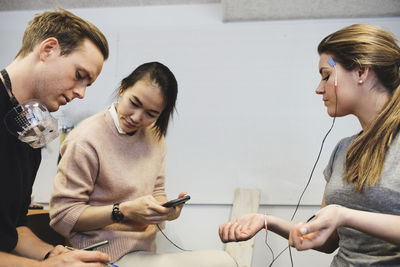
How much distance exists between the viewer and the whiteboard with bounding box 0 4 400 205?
7.01 feet

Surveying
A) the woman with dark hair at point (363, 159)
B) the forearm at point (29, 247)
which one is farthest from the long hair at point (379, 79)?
the forearm at point (29, 247)

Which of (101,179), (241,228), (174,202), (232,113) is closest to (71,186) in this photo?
(101,179)

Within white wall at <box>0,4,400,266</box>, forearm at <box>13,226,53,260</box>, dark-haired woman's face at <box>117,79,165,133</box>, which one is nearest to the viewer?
forearm at <box>13,226,53,260</box>

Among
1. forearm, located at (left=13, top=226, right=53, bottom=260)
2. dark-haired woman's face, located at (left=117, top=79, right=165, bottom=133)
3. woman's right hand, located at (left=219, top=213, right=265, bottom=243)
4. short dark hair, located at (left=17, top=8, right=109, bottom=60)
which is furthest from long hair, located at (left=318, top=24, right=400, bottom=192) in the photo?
forearm, located at (left=13, top=226, right=53, bottom=260)

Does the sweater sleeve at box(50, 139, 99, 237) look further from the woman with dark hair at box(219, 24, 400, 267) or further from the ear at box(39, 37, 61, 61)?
the woman with dark hair at box(219, 24, 400, 267)

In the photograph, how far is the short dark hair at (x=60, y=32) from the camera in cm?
98

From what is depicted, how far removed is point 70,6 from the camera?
2.52 metres

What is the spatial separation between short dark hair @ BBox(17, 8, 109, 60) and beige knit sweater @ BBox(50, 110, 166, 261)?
0.35 m

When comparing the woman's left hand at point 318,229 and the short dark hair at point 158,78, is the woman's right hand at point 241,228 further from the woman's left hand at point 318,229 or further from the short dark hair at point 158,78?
the short dark hair at point 158,78

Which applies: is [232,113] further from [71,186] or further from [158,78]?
[71,186]

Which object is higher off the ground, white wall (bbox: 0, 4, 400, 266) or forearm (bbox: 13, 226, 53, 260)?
white wall (bbox: 0, 4, 400, 266)

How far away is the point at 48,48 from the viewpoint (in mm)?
965

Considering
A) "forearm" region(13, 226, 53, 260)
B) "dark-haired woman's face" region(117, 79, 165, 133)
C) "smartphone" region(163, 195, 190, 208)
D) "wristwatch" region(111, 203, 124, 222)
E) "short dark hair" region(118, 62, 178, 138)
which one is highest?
"short dark hair" region(118, 62, 178, 138)

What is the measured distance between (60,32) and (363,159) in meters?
1.02
